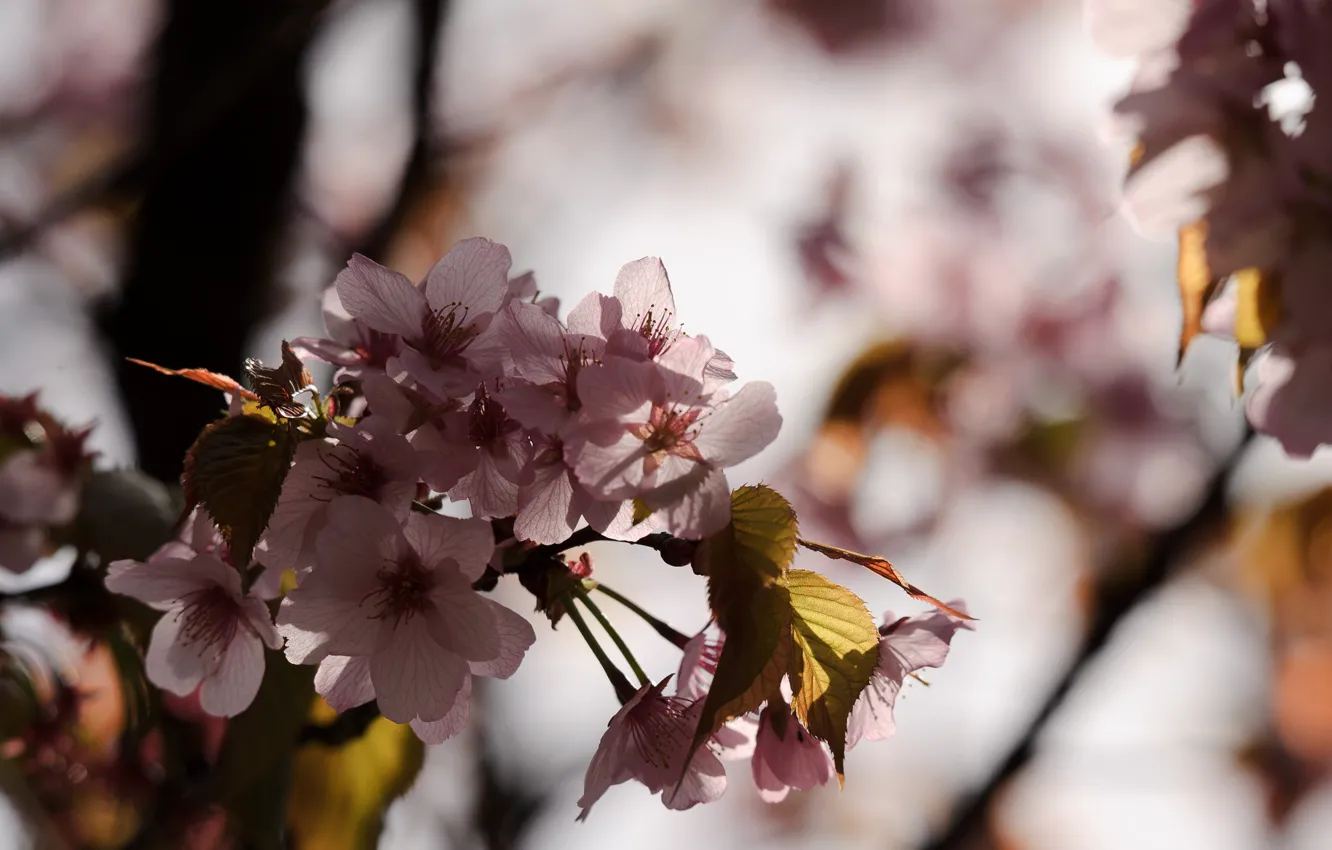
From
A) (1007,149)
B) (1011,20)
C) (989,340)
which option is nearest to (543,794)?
(989,340)

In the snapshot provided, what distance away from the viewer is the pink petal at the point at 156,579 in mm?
513

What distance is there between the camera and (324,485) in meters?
0.45

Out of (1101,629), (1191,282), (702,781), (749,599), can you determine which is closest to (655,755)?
(702,781)

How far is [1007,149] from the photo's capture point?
296cm

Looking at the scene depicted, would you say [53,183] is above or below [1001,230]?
below

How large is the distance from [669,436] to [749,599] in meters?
0.09

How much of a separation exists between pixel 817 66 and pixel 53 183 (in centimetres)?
256

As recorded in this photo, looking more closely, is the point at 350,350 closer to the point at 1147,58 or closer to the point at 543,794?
the point at 1147,58

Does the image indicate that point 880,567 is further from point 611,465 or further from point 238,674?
point 238,674

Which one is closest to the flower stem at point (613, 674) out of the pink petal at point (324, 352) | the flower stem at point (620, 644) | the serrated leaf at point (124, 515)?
the flower stem at point (620, 644)

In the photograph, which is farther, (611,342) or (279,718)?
(279,718)

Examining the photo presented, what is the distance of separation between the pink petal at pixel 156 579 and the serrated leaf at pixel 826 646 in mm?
331

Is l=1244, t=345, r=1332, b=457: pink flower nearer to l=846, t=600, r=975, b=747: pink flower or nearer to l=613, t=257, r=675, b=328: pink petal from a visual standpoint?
l=846, t=600, r=975, b=747: pink flower

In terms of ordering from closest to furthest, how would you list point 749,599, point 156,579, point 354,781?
point 749,599
point 156,579
point 354,781
